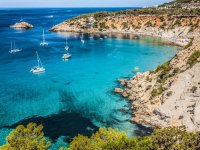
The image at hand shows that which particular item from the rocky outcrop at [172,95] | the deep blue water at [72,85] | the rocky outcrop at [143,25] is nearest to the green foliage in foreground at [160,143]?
the deep blue water at [72,85]

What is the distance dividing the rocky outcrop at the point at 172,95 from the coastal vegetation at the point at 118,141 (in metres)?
18.8

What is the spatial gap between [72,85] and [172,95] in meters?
29.5

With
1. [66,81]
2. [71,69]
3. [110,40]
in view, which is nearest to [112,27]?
[110,40]

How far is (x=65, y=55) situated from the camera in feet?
368

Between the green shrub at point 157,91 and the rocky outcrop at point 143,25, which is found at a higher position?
the rocky outcrop at point 143,25

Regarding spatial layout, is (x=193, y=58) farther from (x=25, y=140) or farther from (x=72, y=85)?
(x=25, y=140)

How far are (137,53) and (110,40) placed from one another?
36.3 m

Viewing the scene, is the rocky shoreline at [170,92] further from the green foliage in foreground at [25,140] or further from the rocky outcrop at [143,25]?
the rocky outcrop at [143,25]

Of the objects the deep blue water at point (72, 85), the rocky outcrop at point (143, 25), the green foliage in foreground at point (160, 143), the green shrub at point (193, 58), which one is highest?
the rocky outcrop at point (143, 25)

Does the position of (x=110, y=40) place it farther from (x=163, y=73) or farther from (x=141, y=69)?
(x=163, y=73)

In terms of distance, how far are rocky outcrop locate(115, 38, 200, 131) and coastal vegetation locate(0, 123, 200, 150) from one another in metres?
18.8

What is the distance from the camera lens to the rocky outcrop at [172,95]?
53244 millimetres

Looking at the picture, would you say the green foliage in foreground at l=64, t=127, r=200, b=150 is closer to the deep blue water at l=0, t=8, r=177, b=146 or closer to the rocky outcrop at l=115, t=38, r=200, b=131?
the deep blue water at l=0, t=8, r=177, b=146

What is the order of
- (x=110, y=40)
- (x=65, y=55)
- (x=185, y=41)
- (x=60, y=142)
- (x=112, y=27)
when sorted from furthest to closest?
(x=112, y=27), (x=110, y=40), (x=185, y=41), (x=65, y=55), (x=60, y=142)
